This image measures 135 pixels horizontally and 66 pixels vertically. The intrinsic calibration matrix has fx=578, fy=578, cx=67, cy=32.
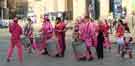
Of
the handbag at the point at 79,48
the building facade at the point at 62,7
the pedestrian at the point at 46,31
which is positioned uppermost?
the building facade at the point at 62,7

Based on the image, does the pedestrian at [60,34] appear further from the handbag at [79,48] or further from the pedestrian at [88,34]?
the pedestrian at [88,34]

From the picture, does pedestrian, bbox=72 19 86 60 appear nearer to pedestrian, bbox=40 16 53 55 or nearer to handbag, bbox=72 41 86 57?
handbag, bbox=72 41 86 57

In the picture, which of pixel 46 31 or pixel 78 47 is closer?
pixel 78 47

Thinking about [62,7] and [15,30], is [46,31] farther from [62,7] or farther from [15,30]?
[62,7]

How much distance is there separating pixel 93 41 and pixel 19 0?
196 ft

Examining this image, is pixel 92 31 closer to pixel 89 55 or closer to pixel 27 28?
pixel 89 55

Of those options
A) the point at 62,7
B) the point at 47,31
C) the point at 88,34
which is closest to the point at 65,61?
the point at 88,34

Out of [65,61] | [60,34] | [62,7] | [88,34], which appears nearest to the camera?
[65,61]

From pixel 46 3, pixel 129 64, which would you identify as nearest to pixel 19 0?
pixel 46 3

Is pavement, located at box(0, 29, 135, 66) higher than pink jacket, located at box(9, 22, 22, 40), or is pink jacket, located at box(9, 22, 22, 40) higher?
pink jacket, located at box(9, 22, 22, 40)

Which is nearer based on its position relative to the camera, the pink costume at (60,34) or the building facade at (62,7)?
the pink costume at (60,34)

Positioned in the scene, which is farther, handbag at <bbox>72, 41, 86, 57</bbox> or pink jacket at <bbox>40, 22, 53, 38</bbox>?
pink jacket at <bbox>40, 22, 53, 38</bbox>

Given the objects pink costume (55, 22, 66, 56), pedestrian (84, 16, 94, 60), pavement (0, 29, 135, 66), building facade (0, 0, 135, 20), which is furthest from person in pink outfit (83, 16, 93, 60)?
building facade (0, 0, 135, 20)

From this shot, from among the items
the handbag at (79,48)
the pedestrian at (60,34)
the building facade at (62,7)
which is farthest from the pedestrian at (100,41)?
the building facade at (62,7)
